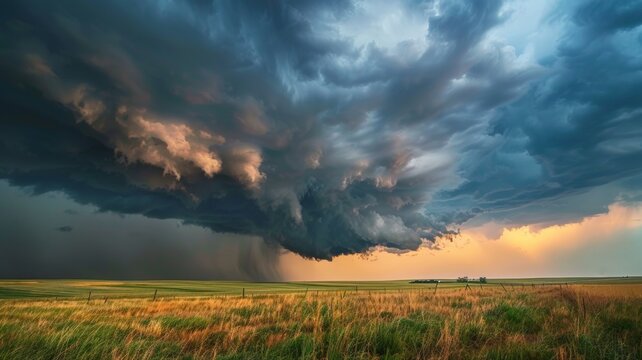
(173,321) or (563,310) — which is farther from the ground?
(563,310)

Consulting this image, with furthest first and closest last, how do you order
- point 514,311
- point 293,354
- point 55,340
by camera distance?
point 514,311
point 55,340
point 293,354

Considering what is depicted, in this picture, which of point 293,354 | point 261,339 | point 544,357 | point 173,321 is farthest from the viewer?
point 173,321

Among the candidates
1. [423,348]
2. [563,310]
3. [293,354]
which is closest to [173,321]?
[293,354]

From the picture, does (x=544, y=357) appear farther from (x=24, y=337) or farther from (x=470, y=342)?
(x=24, y=337)

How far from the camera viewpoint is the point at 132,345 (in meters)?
8.24

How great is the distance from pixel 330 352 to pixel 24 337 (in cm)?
724

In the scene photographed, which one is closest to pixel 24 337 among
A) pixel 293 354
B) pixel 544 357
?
pixel 293 354

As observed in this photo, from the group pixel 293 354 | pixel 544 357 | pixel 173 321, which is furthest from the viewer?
pixel 173 321

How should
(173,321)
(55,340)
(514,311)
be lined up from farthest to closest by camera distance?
(173,321) → (514,311) → (55,340)

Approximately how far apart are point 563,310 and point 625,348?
6912 mm

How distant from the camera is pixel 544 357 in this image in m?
7.01

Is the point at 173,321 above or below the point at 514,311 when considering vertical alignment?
below

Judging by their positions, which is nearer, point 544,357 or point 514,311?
point 544,357

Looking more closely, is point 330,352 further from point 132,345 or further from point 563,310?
point 563,310
